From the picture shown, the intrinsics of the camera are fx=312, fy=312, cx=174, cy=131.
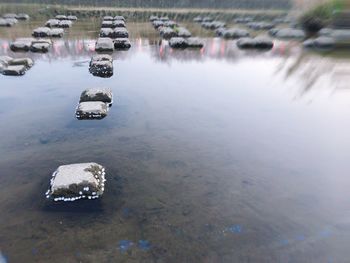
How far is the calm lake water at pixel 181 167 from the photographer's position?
362 cm

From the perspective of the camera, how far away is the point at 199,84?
349 inches

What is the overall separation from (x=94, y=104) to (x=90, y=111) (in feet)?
1.02

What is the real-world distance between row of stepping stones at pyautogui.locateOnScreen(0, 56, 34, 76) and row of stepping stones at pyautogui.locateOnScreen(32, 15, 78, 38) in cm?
450

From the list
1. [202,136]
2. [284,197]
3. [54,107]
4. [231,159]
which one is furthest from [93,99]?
[284,197]

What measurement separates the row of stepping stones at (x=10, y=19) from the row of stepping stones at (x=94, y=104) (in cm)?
1170

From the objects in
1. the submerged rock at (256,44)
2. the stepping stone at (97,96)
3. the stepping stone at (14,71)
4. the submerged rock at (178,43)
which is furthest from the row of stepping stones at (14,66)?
the submerged rock at (256,44)

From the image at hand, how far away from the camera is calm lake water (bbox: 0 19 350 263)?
11.9ft

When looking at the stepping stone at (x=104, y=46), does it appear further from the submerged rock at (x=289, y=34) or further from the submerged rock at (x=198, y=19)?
the submerged rock at (x=198, y=19)

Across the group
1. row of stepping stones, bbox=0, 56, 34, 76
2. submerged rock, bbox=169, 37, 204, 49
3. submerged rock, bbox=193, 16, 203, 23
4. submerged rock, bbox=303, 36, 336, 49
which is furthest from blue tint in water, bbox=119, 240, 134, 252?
submerged rock, bbox=193, 16, 203, 23

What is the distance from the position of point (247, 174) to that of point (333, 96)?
15.4 ft

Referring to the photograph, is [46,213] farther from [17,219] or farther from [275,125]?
[275,125]

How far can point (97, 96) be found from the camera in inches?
282

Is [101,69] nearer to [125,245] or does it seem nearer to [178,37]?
[178,37]

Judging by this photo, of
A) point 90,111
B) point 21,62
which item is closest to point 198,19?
point 21,62
